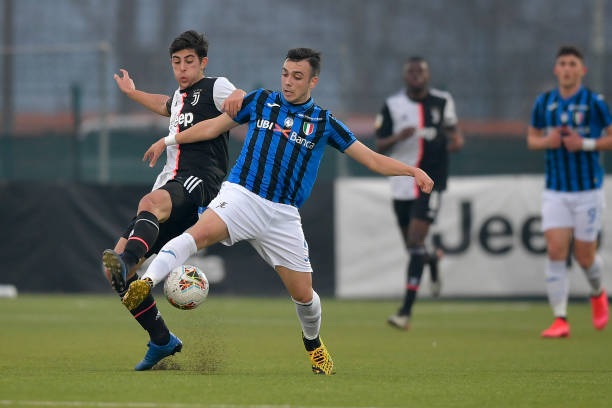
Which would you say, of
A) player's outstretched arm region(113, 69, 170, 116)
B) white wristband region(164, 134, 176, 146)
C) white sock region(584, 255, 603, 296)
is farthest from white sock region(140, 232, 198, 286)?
white sock region(584, 255, 603, 296)

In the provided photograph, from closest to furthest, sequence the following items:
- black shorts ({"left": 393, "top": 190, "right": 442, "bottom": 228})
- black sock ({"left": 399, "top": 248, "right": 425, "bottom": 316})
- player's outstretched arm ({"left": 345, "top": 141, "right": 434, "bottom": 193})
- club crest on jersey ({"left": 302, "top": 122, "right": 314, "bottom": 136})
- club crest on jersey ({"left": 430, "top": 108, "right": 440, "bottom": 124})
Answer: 1. player's outstretched arm ({"left": 345, "top": 141, "right": 434, "bottom": 193})
2. club crest on jersey ({"left": 302, "top": 122, "right": 314, "bottom": 136})
3. black sock ({"left": 399, "top": 248, "right": 425, "bottom": 316})
4. black shorts ({"left": 393, "top": 190, "right": 442, "bottom": 228})
5. club crest on jersey ({"left": 430, "top": 108, "right": 440, "bottom": 124})

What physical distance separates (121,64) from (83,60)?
3.44 metres

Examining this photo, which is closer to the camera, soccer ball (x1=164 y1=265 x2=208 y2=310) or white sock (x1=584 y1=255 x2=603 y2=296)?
soccer ball (x1=164 y1=265 x2=208 y2=310)

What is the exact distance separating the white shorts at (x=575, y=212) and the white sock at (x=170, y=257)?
5.00 meters

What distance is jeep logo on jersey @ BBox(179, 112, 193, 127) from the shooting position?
895cm

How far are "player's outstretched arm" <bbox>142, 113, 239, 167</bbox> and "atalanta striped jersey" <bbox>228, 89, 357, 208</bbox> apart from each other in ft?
0.44

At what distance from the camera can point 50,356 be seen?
31.0 feet

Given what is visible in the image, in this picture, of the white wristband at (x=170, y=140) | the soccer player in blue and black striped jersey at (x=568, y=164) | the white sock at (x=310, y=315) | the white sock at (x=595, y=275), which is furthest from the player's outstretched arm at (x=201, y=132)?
the white sock at (x=595, y=275)

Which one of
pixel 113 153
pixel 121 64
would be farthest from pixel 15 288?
pixel 121 64

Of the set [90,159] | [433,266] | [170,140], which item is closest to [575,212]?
[433,266]

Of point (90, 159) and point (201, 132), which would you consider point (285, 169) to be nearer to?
point (201, 132)

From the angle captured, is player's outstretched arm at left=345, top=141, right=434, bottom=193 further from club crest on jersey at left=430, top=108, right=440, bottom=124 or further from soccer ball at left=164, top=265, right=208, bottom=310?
club crest on jersey at left=430, top=108, right=440, bottom=124

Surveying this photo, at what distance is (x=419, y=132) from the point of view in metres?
13.3

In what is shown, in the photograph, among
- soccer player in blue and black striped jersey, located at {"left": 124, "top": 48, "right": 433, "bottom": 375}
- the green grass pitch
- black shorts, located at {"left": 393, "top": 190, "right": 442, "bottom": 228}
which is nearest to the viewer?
the green grass pitch
